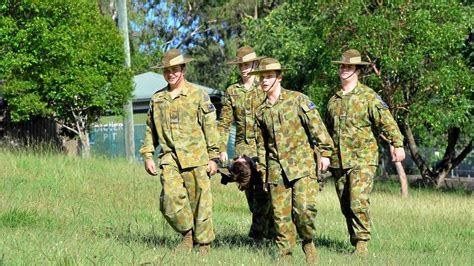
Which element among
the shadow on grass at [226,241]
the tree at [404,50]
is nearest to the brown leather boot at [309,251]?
the shadow on grass at [226,241]

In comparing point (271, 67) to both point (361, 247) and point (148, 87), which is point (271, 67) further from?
point (148, 87)

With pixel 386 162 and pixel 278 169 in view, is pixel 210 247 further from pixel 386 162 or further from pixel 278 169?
pixel 386 162

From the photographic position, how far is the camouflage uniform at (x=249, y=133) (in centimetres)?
995

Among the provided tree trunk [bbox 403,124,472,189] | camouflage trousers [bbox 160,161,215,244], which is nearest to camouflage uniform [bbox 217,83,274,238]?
camouflage trousers [bbox 160,161,215,244]

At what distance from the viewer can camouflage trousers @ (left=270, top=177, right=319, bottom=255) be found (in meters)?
8.23

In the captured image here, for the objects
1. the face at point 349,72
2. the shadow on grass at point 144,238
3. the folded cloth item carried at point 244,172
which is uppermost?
the face at point 349,72

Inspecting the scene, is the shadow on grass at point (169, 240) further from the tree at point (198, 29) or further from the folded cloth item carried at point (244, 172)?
the tree at point (198, 29)

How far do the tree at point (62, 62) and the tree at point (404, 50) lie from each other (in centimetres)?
544

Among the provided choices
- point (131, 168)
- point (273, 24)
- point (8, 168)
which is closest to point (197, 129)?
point (8, 168)

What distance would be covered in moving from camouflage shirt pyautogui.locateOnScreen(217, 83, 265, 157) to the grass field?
3.66ft

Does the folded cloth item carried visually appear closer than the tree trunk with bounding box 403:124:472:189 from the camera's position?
Yes

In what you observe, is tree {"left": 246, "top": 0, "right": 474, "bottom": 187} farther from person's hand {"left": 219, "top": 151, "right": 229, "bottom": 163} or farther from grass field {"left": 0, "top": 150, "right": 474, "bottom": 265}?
person's hand {"left": 219, "top": 151, "right": 229, "bottom": 163}

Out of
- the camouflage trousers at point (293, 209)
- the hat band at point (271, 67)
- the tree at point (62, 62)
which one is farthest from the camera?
the tree at point (62, 62)

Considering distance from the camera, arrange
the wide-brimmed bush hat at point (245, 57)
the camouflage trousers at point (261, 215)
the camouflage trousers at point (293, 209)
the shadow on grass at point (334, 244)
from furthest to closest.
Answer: the wide-brimmed bush hat at point (245, 57)
the camouflage trousers at point (261, 215)
the shadow on grass at point (334, 244)
the camouflage trousers at point (293, 209)
